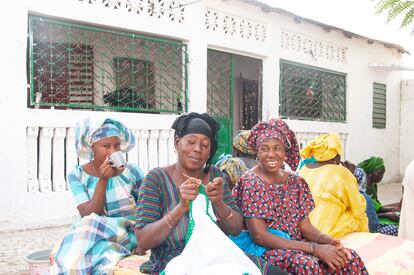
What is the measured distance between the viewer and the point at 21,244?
440 cm

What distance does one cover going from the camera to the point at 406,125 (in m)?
11.7

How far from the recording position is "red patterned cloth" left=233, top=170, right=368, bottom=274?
7.96ft

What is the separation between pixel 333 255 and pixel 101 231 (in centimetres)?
139

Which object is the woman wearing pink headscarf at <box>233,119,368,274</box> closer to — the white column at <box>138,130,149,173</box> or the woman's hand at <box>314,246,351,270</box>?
the woman's hand at <box>314,246,351,270</box>

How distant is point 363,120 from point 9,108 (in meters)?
8.09

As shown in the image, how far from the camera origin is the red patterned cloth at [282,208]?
2.43 meters

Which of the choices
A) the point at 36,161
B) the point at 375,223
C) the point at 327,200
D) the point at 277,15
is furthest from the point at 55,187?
the point at 277,15

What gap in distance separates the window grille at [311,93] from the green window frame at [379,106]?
56.3 inches

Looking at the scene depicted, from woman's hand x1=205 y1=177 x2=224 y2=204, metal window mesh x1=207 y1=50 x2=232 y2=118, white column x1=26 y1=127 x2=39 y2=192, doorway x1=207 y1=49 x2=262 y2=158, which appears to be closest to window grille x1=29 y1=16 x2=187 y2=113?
white column x1=26 y1=127 x2=39 y2=192

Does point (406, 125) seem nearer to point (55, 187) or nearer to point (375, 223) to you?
point (375, 223)

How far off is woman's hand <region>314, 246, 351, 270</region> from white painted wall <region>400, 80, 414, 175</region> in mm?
10251

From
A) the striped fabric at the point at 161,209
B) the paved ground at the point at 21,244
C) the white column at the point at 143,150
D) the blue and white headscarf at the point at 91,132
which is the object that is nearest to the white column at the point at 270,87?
the white column at the point at 143,150

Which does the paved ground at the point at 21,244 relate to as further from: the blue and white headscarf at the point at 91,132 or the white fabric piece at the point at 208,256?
the white fabric piece at the point at 208,256

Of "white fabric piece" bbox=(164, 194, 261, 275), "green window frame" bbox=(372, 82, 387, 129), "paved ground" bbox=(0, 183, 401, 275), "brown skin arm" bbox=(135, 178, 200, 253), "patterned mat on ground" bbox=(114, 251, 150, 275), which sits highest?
"green window frame" bbox=(372, 82, 387, 129)
